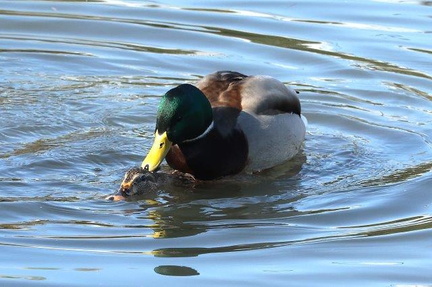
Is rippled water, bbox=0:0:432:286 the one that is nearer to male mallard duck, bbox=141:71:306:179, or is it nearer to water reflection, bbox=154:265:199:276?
water reflection, bbox=154:265:199:276

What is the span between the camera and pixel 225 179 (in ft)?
32.4

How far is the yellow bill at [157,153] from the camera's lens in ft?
30.6

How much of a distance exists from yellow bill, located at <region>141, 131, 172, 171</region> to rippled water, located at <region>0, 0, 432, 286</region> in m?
0.26

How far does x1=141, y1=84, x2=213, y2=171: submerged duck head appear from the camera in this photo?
30.9 feet

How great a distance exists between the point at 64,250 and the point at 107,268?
0.48 meters

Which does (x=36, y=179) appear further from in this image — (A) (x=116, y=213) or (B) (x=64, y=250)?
(B) (x=64, y=250)

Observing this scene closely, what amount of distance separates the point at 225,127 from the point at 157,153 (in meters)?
0.67

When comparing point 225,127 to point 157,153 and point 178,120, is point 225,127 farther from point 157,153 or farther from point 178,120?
point 157,153

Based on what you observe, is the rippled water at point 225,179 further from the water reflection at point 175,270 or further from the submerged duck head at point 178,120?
the submerged duck head at point 178,120

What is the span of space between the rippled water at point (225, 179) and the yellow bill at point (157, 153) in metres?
0.26

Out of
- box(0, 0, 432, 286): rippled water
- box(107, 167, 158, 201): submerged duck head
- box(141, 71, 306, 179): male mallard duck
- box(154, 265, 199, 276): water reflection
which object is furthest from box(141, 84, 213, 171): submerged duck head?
box(154, 265, 199, 276): water reflection

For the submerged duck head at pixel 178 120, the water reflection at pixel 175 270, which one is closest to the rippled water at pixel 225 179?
the water reflection at pixel 175 270

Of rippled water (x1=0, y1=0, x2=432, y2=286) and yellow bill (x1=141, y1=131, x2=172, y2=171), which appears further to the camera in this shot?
yellow bill (x1=141, y1=131, x2=172, y2=171)

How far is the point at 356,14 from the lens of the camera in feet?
47.5
